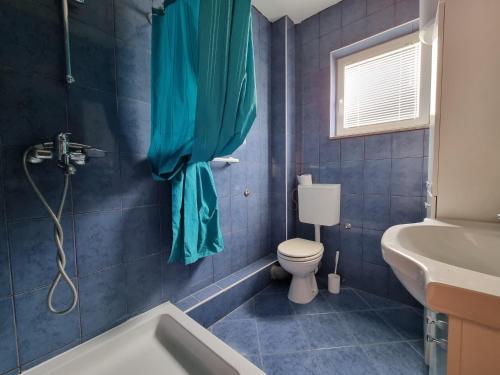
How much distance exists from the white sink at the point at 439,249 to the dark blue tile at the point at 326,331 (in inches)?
34.1

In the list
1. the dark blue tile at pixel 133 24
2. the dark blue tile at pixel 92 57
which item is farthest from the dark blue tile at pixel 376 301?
the dark blue tile at pixel 133 24

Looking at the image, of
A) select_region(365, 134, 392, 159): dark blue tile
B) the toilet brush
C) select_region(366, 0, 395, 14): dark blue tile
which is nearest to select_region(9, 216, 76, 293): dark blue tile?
the toilet brush

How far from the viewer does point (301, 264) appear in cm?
153

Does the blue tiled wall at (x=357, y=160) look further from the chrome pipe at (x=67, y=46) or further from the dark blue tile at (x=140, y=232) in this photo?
the chrome pipe at (x=67, y=46)

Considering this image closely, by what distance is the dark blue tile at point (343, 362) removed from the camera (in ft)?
3.59

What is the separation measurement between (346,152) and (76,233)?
194 centimetres

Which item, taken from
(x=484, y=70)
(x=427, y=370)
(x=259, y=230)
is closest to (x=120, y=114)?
(x=259, y=230)

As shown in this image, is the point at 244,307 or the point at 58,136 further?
the point at 244,307

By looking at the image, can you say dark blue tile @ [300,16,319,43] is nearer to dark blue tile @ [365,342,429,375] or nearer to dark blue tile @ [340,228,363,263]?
dark blue tile @ [340,228,363,263]

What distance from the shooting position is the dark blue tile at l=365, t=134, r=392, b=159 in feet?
5.39

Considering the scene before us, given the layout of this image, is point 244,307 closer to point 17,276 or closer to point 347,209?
point 347,209

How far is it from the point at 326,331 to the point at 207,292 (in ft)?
2.74

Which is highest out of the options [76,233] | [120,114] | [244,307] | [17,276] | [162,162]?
[120,114]

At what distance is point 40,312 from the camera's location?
2.94 ft
